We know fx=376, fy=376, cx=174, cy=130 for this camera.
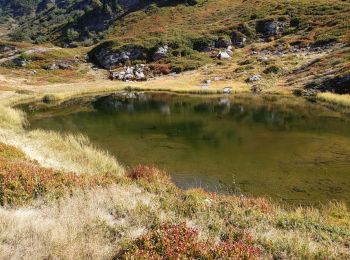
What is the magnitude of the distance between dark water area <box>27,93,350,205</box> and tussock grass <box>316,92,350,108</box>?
369 centimetres

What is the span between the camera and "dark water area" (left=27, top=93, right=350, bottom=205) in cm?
2233

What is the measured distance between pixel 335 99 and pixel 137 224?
52728mm

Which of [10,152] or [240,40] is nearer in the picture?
[10,152]

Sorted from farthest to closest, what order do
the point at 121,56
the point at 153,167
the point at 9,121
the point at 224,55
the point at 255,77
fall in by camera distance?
1. the point at 121,56
2. the point at 224,55
3. the point at 255,77
4. the point at 9,121
5. the point at 153,167

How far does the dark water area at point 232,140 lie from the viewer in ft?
73.3

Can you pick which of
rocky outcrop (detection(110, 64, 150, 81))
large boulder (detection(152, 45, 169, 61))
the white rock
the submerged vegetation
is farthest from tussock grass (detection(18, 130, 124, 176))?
large boulder (detection(152, 45, 169, 61))

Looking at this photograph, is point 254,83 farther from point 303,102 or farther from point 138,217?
point 138,217

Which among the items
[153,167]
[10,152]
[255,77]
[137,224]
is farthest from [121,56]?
[137,224]

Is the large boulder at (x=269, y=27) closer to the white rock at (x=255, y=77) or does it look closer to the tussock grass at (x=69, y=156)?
the white rock at (x=255, y=77)

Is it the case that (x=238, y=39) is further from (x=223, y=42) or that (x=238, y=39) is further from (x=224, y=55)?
(x=224, y=55)

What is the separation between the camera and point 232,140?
34.0 m

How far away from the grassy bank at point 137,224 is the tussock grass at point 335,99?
137ft

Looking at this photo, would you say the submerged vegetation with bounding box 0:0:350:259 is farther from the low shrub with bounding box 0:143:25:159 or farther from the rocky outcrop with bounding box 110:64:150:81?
the rocky outcrop with bounding box 110:64:150:81

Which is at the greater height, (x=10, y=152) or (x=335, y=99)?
(x=10, y=152)
